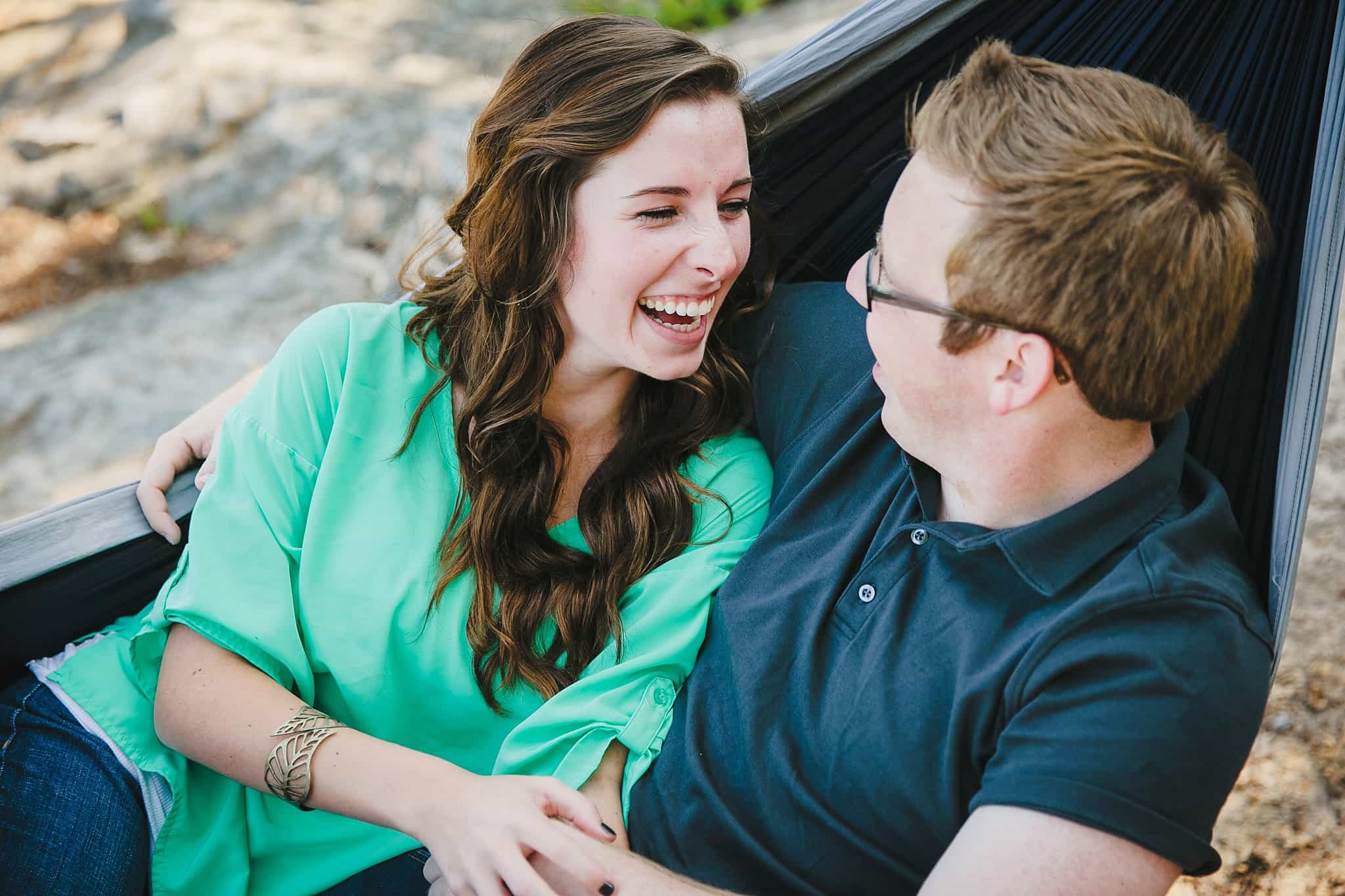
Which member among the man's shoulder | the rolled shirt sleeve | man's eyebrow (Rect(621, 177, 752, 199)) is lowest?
the rolled shirt sleeve

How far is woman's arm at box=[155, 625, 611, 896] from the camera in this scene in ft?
4.74

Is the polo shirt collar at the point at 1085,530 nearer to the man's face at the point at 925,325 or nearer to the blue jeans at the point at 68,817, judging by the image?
the man's face at the point at 925,325

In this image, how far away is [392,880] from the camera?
177 centimetres

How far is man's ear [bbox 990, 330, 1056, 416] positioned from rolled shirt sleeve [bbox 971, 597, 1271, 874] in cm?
Answer: 26

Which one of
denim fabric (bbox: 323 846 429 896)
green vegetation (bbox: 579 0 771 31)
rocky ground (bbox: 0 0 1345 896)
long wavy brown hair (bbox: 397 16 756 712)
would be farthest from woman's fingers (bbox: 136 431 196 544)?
green vegetation (bbox: 579 0 771 31)

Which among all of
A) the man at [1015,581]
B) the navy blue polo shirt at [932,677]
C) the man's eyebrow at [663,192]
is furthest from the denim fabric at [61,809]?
the man's eyebrow at [663,192]

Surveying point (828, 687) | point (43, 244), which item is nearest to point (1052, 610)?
point (828, 687)

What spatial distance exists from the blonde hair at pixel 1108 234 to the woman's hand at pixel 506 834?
2.52 feet

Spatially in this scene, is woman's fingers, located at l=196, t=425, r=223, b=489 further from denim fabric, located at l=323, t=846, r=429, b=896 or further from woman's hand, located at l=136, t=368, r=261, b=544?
denim fabric, located at l=323, t=846, r=429, b=896

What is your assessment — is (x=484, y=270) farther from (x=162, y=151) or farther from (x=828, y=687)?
(x=162, y=151)

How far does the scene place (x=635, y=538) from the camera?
1800 mm

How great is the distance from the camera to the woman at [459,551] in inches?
64.6

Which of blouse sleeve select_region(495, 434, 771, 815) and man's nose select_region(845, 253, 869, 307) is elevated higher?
man's nose select_region(845, 253, 869, 307)

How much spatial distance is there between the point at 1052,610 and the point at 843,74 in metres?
1.05
